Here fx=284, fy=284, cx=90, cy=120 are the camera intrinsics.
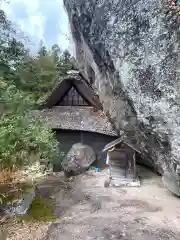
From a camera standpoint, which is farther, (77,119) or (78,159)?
(77,119)

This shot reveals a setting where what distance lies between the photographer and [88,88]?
15312 mm

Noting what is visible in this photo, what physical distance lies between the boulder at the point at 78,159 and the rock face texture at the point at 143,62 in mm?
4216

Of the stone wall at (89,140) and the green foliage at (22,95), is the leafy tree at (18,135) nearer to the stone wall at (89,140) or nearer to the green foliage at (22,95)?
the green foliage at (22,95)

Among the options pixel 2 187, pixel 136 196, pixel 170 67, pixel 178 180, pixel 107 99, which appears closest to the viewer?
pixel 2 187

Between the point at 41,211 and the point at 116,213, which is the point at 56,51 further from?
the point at 116,213

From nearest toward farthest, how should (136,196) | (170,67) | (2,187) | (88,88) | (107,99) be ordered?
(2,187) < (170,67) < (136,196) < (107,99) < (88,88)

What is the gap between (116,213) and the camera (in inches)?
310

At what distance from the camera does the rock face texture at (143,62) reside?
7371 mm

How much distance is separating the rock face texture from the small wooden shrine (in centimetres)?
→ 144

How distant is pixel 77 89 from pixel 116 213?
30.4 feet

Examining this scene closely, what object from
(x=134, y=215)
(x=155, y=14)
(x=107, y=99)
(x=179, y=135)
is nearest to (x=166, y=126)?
(x=179, y=135)

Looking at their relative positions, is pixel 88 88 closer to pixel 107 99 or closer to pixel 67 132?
pixel 67 132

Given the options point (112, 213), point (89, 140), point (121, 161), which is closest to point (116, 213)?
point (112, 213)

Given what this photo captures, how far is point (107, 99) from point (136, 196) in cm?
396
